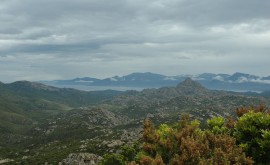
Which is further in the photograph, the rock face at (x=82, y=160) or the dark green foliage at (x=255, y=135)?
the rock face at (x=82, y=160)

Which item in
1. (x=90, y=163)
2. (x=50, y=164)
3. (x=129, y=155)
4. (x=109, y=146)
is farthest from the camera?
(x=109, y=146)

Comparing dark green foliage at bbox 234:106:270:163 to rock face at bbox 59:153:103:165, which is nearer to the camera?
dark green foliage at bbox 234:106:270:163

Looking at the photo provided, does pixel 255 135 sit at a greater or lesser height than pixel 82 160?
greater

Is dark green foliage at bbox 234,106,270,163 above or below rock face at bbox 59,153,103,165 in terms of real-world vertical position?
above

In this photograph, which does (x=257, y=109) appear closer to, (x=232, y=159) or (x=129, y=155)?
(x=232, y=159)

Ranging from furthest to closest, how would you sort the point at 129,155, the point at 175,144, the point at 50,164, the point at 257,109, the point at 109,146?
the point at 109,146 < the point at 50,164 < the point at 129,155 < the point at 257,109 < the point at 175,144

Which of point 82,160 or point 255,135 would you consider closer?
point 255,135

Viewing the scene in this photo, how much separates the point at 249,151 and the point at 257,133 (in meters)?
1.70

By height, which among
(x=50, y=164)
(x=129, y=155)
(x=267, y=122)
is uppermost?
(x=267, y=122)

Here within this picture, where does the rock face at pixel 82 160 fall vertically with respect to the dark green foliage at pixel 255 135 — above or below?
below

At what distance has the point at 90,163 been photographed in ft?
422

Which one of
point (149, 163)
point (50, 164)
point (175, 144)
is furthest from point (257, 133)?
point (50, 164)

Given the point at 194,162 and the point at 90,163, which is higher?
the point at 194,162

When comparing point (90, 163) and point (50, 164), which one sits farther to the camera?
point (50, 164)
